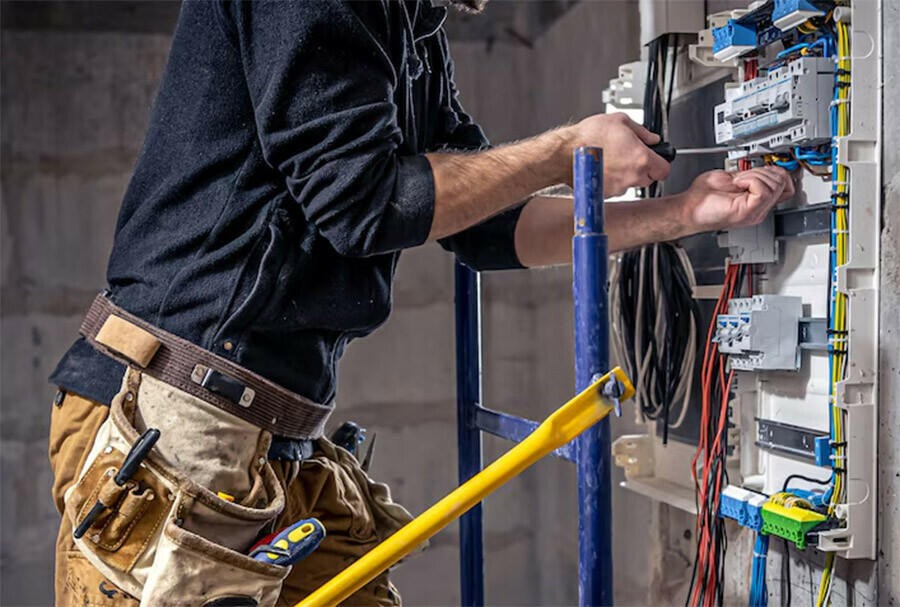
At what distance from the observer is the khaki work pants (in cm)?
123

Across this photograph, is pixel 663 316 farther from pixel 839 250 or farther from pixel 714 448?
pixel 839 250

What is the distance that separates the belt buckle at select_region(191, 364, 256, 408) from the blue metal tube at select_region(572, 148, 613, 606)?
472mm

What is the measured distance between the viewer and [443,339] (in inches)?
157

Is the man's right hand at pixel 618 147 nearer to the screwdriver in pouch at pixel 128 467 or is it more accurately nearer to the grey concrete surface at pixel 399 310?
the screwdriver in pouch at pixel 128 467

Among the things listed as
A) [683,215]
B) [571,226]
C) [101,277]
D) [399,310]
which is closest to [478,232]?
[571,226]

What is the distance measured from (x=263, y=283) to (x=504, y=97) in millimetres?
3011

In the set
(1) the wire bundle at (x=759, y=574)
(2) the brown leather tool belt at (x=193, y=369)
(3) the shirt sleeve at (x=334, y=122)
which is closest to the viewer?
(3) the shirt sleeve at (x=334, y=122)

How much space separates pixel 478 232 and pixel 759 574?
77cm

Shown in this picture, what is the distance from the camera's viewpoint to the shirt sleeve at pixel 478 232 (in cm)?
156

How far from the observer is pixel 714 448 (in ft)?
5.25

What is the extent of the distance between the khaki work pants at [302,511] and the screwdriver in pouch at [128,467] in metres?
0.09

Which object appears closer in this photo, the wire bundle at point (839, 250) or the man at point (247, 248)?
the man at point (247, 248)

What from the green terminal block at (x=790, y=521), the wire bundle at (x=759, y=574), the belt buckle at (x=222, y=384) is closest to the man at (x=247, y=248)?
the belt buckle at (x=222, y=384)

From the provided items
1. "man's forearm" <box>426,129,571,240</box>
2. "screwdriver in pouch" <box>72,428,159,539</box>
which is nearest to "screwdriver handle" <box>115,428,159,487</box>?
"screwdriver in pouch" <box>72,428,159,539</box>
